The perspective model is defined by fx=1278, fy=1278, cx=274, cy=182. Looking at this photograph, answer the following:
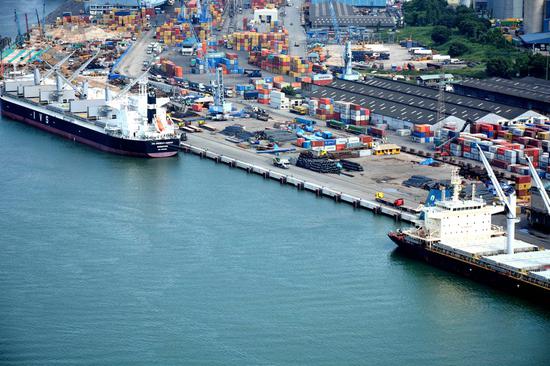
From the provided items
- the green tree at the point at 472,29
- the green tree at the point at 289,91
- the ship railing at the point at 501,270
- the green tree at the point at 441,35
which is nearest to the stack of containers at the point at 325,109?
the green tree at the point at 289,91

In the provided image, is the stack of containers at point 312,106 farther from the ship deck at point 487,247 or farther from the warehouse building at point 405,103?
the ship deck at point 487,247

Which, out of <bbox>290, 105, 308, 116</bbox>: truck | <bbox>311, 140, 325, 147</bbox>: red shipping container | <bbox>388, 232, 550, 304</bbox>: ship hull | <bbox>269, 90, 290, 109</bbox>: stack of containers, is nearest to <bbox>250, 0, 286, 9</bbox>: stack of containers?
<bbox>269, 90, 290, 109</bbox>: stack of containers

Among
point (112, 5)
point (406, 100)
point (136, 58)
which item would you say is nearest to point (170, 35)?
point (136, 58)

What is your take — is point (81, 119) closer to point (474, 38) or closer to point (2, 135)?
point (2, 135)

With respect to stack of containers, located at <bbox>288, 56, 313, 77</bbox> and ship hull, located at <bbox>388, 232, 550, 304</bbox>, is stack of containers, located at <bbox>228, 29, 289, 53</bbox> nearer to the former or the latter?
stack of containers, located at <bbox>288, 56, 313, 77</bbox>

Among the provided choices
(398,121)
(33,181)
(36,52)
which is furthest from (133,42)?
(33,181)

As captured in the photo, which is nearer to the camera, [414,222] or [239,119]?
[414,222]
